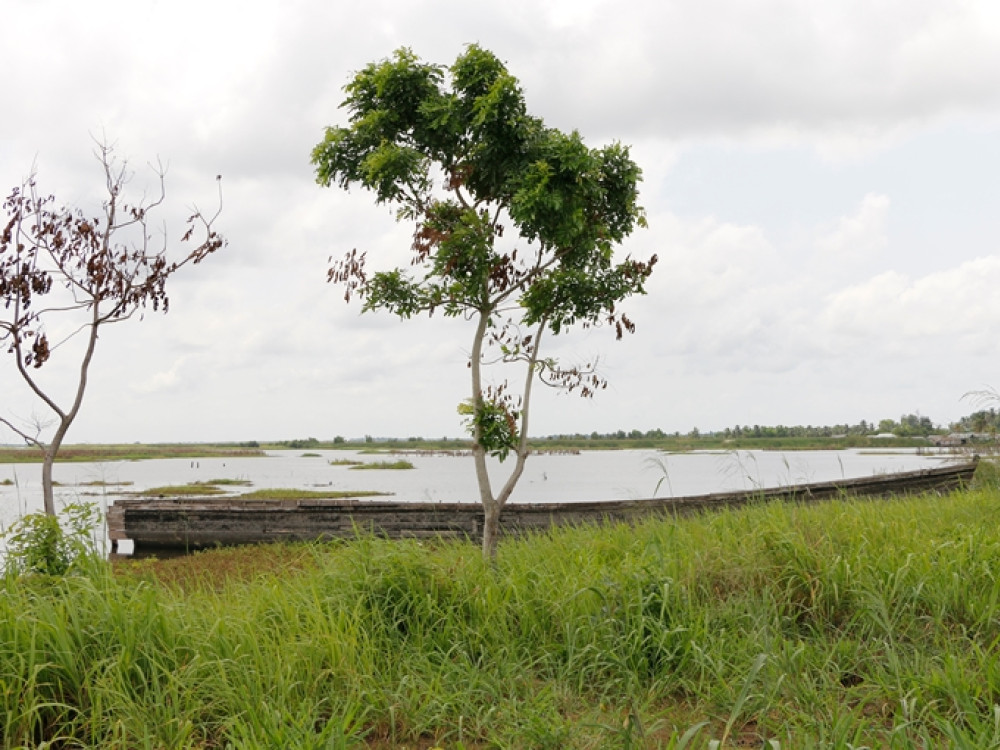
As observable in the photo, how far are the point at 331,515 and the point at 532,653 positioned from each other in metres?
11.5

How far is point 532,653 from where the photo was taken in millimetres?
4676

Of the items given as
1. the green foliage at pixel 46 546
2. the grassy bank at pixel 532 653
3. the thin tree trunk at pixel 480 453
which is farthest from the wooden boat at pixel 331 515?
the green foliage at pixel 46 546

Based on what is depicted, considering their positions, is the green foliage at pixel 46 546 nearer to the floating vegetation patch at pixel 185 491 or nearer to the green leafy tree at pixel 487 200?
the green leafy tree at pixel 487 200

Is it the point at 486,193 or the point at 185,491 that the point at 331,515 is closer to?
the point at 486,193

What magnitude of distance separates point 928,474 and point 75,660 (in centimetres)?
1870

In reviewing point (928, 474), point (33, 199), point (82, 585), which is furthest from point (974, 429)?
point (33, 199)

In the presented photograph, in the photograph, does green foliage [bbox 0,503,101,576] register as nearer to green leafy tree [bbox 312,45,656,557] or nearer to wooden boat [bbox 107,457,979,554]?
green leafy tree [bbox 312,45,656,557]

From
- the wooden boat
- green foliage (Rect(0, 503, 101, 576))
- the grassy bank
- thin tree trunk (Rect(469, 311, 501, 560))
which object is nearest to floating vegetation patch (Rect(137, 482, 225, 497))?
the wooden boat

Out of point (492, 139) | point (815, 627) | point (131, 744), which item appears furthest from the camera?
point (492, 139)

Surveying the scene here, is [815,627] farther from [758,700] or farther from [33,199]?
[33,199]

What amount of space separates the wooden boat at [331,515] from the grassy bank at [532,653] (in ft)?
27.6

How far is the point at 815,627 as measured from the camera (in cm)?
520

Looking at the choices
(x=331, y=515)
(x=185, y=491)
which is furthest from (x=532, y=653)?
(x=185, y=491)

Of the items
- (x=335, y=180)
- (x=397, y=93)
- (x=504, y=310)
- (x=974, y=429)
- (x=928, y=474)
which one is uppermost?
(x=397, y=93)
